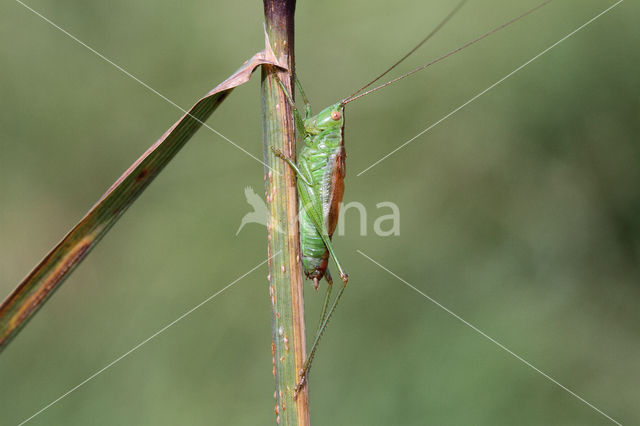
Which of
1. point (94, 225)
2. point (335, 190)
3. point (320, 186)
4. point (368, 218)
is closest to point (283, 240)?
point (94, 225)

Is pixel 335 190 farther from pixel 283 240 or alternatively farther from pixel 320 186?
pixel 283 240

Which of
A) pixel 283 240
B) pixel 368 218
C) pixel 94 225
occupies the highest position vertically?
pixel 94 225

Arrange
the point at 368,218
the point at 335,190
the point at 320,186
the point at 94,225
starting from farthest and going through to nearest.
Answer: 1. the point at 368,218
2. the point at 335,190
3. the point at 320,186
4. the point at 94,225

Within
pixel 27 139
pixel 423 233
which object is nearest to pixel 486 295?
pixel 423 233

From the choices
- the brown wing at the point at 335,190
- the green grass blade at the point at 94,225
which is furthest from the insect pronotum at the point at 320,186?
the green grass blade at the point at 94,225

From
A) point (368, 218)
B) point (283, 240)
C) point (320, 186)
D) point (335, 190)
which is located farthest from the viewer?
point (368, 218)

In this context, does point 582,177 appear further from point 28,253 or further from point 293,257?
point 28,253

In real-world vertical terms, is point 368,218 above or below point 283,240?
below

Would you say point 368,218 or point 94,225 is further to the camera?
point 368,218
